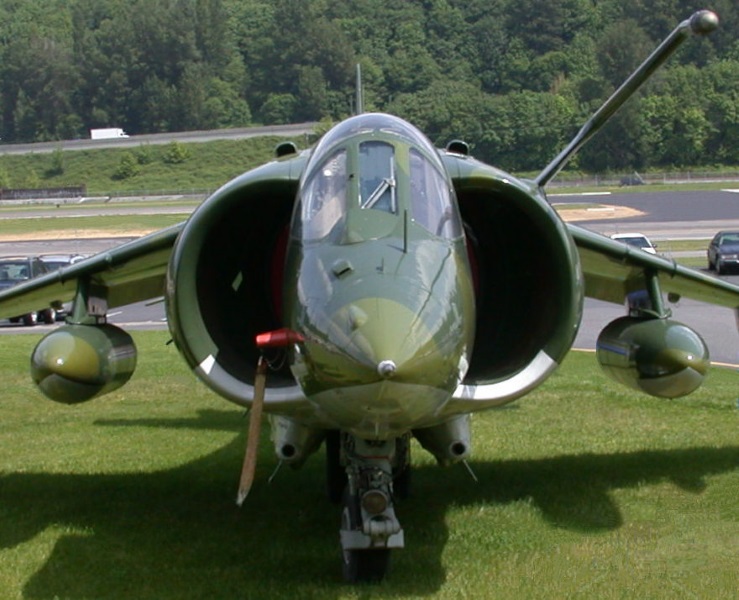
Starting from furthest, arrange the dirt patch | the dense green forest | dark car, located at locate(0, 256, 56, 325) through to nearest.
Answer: the dense green forest < the dirt patch < dark car, located at locate(0, 256, 56, 325)

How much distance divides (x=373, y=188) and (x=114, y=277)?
3.75 meters

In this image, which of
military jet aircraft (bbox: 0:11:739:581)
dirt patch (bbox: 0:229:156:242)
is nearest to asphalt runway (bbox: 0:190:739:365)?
dirt patch (bbox: 0:229:156:242)

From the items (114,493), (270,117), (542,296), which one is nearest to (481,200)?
(542,296)

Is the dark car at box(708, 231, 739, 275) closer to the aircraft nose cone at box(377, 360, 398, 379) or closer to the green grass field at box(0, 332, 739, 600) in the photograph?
the green grass field at box(0, 332, 739, 600)

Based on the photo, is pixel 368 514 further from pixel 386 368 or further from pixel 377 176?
pixel 377 176

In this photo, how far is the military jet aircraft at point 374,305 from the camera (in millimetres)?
6090

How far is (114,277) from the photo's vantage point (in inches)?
393

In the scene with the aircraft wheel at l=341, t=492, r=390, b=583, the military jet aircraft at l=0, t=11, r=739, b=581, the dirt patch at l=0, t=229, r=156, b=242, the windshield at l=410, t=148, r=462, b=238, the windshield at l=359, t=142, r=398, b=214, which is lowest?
the dirt patch at l=0, t=229, r=156, b=242

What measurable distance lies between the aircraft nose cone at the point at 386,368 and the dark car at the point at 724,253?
32459 mm

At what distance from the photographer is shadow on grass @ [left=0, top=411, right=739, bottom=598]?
755 cm

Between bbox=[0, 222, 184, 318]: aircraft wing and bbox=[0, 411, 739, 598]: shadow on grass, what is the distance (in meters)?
1.63

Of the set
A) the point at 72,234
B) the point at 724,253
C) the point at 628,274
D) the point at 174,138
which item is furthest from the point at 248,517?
the point at 174,138

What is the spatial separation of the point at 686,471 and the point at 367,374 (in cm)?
561

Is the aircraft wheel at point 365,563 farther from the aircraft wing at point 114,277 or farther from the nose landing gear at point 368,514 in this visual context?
the aircraft wing at point 114,277
